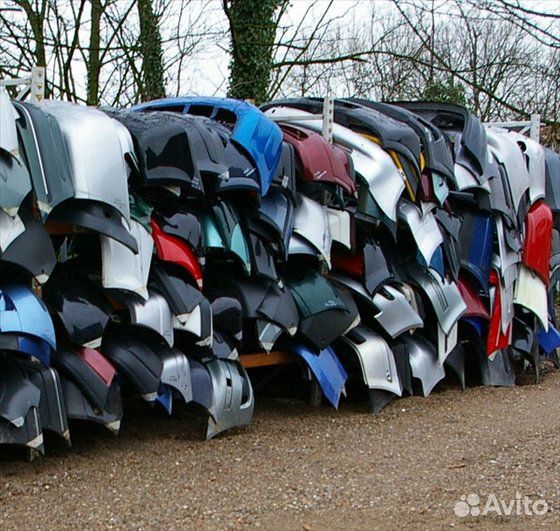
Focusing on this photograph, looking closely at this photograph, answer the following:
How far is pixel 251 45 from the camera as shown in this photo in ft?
33.3

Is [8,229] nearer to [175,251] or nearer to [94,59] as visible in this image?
[175,251]

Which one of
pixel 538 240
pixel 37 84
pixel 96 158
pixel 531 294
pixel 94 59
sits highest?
pixel 94 59

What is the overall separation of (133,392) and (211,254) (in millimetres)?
903

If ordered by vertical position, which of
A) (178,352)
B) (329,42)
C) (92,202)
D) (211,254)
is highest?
(329,42)

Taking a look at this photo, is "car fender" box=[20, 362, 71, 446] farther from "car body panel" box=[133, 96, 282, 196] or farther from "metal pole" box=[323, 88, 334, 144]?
"metal pole" box=[323, 88, 334, 144]

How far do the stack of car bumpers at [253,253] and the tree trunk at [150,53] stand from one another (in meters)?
4.50

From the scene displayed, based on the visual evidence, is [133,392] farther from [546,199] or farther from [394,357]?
[546,199]

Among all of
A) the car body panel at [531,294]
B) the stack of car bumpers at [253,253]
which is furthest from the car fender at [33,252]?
the car body panel at [531,294]

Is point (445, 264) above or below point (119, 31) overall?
below

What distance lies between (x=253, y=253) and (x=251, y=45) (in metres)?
6.03

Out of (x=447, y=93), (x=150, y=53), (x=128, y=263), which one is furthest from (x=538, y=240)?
(x=447, y=93)

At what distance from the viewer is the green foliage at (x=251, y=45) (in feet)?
32.5

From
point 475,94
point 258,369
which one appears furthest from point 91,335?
point 475,94

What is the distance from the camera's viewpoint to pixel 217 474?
4.07 m
